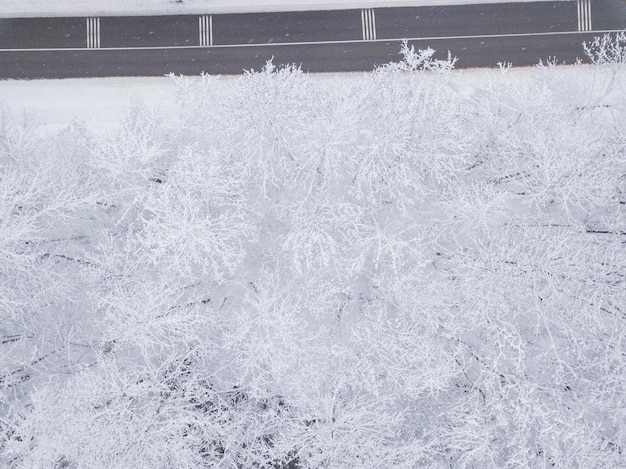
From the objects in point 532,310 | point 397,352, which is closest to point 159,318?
point 397,352

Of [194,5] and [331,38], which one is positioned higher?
[194,5]

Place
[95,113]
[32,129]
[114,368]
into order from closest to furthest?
1. [114,368]
2. [32,129]
3. [95,113]

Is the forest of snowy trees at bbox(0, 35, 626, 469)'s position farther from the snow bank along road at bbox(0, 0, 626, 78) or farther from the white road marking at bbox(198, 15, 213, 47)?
the white road marking at bbox(198, 15, 213, 47)

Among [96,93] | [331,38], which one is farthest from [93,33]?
[331,38]

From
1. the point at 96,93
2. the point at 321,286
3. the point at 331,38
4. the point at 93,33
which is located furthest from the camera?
the point at 93,33

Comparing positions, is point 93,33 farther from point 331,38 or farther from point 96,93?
point 331,38

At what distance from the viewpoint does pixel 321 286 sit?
1648 cm

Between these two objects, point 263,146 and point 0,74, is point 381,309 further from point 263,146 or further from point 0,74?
point 0,74

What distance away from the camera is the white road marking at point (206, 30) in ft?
73.7

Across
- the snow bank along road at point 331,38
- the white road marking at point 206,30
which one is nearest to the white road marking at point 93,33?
the snow bank along road at point 331,38

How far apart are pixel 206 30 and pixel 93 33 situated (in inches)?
200

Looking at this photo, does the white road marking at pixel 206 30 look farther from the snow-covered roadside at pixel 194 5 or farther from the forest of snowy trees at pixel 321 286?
the forest of snowy trees at pixel 321 286

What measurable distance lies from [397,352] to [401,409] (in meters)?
2.09

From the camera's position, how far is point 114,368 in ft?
51.5
